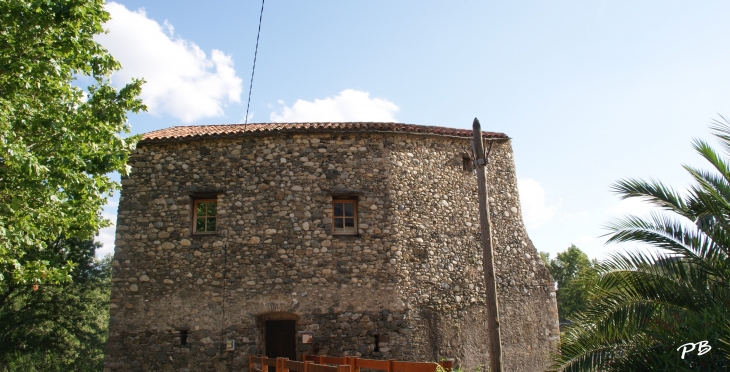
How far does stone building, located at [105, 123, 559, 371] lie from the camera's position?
10.7 meters

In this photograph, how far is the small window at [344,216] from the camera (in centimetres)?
1124

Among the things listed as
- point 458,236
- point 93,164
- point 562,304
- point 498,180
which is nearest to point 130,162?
point 93,164

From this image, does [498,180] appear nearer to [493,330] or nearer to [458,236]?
[458,236]

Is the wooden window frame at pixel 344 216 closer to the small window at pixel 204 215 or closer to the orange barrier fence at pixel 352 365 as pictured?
the small window at pixel 204 215

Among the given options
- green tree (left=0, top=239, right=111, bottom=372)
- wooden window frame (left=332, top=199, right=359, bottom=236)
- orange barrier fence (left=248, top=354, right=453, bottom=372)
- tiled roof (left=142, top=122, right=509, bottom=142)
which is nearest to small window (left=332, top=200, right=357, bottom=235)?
wooden window frame (left=332, top=199, right=359, bottom=236)

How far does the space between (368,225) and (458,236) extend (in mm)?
2239

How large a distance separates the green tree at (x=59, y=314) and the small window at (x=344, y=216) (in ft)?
47.3

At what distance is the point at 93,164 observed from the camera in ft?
26.7

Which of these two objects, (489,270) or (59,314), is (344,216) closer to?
Answer: (489,270)

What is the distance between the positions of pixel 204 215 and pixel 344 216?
10.5ft

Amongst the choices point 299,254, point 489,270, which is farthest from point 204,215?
point 489,270

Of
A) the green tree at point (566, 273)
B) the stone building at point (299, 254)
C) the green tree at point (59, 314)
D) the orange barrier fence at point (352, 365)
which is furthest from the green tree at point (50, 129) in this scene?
the green tree at point (566, 273)

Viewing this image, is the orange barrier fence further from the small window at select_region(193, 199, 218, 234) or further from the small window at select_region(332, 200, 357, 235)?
the small window at select_region(193, 199, 218, 234)

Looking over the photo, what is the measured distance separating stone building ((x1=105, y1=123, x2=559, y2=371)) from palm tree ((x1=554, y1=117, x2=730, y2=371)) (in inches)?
190
